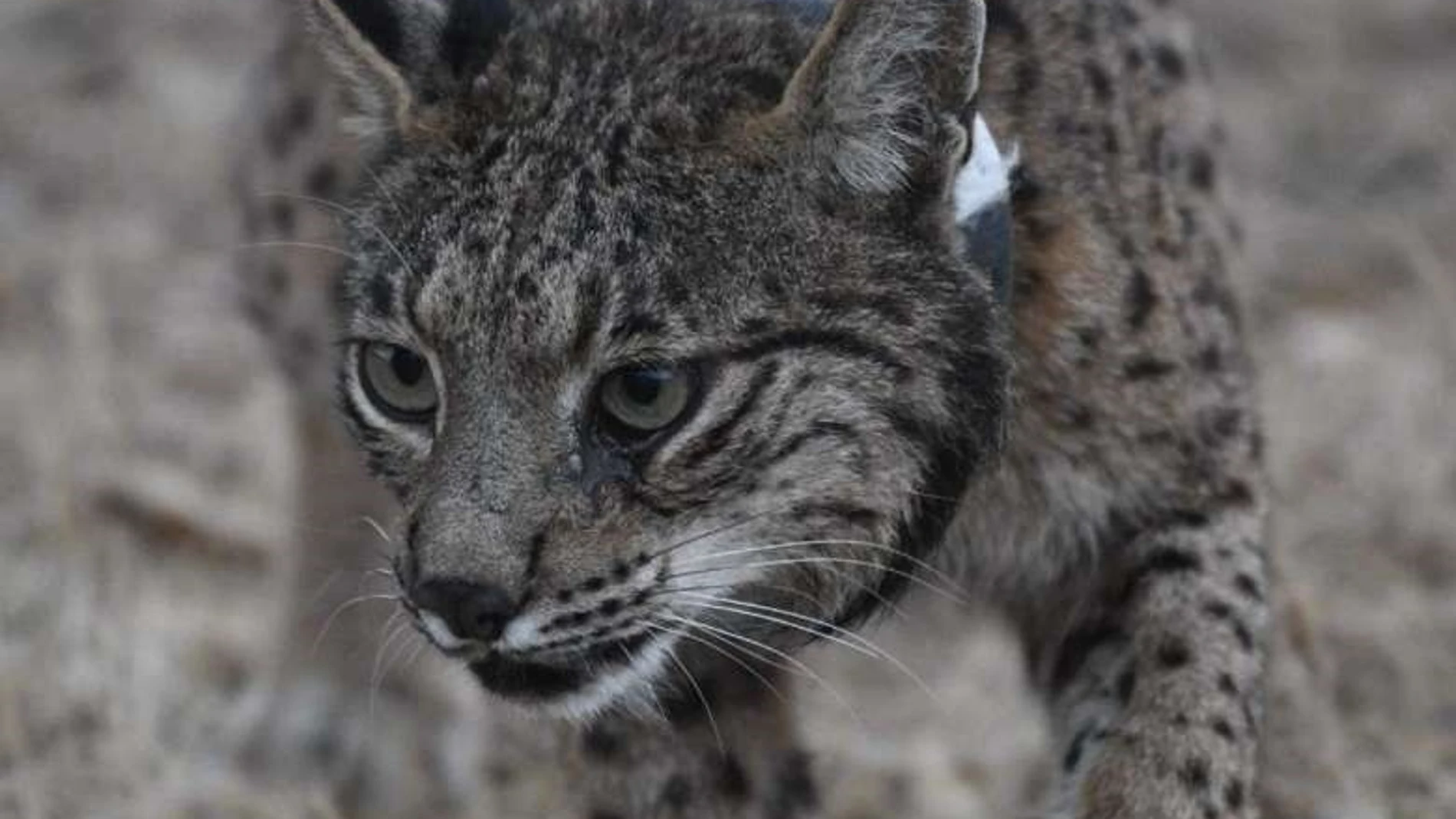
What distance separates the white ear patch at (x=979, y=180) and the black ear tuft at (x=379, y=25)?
96cm

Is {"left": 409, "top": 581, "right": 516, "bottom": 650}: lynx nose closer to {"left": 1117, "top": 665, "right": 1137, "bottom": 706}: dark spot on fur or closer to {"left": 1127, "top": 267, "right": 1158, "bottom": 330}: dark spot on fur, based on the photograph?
{"left": 1117, "top": 665, "right": 1137, "bottom": 706}: dark spot on fur

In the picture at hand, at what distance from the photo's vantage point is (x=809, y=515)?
4.70 m

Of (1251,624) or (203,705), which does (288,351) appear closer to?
(203,705)

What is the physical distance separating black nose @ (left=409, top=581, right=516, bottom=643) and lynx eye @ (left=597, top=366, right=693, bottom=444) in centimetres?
32

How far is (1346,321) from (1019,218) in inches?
160

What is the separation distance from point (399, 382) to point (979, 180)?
0.95 metres

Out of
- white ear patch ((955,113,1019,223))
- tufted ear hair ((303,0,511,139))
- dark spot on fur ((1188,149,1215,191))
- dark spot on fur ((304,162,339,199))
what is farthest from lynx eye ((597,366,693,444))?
dark spot on fur ((304,162,339,199))

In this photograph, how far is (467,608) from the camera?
14.3 ft

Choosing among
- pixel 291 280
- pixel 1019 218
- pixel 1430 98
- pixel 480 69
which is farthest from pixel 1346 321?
pixel 480 69

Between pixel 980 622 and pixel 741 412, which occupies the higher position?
pixel 741 412

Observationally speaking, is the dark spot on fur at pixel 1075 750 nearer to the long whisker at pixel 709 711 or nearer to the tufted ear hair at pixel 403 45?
the long whisker at pixel 709 711

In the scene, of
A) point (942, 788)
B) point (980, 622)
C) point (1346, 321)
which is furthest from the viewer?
point (1346, 321)

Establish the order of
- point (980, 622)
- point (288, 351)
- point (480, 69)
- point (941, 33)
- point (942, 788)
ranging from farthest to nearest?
point (288, 351)
point (942, 788)
point (980, 622)
point (480, 69)
point (941, 33)

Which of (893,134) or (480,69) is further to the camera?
(480,69)
